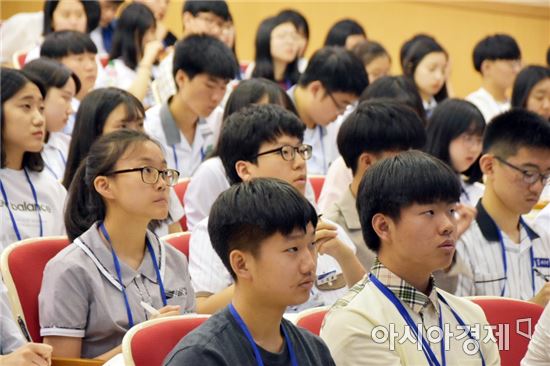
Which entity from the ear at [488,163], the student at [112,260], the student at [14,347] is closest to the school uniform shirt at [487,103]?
the ear at [488,163]

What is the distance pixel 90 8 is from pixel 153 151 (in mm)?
3859

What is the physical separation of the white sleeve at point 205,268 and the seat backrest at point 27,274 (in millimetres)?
381

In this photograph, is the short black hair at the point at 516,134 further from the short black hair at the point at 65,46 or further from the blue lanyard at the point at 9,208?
the short black hair at the point at 65,46

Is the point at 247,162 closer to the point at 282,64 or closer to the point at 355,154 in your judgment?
the point at 355,154

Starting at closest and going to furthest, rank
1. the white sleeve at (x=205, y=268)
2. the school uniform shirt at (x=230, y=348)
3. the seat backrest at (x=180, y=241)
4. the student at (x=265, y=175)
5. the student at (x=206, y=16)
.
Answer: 1. the school uniform shirt at (x=230, y=348)
2. the student at (x=265, y=175)
3. the white sleeve at (x=205, y=268)
4. the seat backrest at (x=180, y=241)
5. the student at (x=206, y=16)

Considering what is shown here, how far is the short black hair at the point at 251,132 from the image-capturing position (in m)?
3.09

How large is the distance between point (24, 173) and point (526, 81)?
9.91 feet

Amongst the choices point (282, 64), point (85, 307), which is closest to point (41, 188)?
point (85, 307)

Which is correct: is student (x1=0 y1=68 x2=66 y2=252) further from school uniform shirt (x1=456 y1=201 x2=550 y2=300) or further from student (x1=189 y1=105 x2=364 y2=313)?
school uniform shirt (x1=456 y1=201 x2=550 y2=300)

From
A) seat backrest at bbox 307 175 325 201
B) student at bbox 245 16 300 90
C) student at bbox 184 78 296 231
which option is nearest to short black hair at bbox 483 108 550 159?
seat backrest at bbox 307 175 325 201

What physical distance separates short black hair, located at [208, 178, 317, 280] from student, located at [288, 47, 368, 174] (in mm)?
2334

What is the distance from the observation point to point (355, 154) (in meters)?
3.22

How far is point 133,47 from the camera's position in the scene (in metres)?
6.05

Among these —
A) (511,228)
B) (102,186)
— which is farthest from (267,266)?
(511,228)
